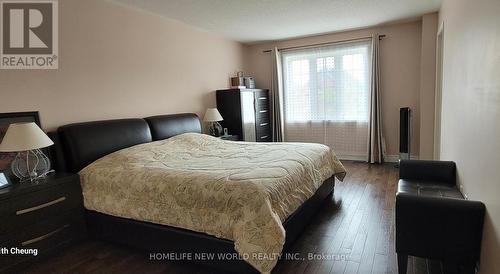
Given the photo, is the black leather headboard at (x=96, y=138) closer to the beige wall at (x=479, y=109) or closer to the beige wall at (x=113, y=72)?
the beige wall at (x=113, y=72)

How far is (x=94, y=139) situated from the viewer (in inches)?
115

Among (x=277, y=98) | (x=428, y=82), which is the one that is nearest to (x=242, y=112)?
(x=277, y=98)

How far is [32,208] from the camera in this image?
87.4 inches

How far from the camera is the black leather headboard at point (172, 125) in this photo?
12.2 feet

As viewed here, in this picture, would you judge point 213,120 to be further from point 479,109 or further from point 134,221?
point 479,109

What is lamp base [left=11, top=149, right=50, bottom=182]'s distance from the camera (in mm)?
2407

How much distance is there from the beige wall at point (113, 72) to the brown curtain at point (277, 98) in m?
1.47

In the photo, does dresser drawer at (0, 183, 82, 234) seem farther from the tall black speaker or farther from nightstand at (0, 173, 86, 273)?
the tall black speaker

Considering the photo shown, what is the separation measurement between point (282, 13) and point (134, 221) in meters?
3.17

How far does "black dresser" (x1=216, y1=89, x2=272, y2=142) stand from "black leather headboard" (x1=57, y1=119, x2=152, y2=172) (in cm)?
192

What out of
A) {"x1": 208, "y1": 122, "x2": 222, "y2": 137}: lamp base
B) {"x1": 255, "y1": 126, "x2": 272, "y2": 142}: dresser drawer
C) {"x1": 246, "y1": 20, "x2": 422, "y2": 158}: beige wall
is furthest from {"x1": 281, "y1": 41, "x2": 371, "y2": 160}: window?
{"x1": 208, "y1": 122, "x2": 222, "y2": 137}: lamp base

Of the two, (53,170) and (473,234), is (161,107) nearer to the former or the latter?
(53,170)

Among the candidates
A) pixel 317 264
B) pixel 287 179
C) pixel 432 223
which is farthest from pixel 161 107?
pixel 432 223

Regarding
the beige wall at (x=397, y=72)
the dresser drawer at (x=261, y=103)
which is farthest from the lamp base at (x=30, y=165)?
the beige wall at (x=397, y=72)
